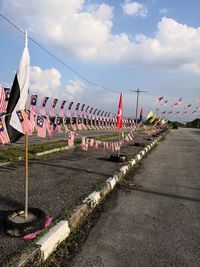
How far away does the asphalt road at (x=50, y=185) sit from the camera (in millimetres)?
4211

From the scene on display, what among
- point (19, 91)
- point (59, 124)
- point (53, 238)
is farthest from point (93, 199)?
point (59, 124)

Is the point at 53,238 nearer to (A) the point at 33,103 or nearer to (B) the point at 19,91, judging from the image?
(B) the point at 19,91

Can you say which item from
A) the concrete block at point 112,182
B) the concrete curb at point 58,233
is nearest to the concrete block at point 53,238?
the concrete curb at point 58,233

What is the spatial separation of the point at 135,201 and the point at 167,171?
3.74m

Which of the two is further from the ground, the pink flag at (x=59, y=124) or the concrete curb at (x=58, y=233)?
the pink flag at (x=59, y=124)

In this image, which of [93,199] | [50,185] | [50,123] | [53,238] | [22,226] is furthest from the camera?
[50,123]

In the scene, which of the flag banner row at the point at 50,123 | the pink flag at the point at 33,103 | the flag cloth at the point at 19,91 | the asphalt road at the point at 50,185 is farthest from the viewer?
the pink flag at the point at 33,103

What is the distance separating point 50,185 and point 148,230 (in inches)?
113

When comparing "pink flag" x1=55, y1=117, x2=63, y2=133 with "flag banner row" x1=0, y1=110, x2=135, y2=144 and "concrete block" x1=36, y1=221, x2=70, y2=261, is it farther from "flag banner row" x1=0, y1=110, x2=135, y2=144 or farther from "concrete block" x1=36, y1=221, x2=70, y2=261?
"concrete block" x1=36, y1=221, x2=70, y2=261

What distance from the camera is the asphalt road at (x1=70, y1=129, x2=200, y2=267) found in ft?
10.4

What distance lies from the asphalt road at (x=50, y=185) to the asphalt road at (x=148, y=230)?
72 cm

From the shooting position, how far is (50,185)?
19.9 feet

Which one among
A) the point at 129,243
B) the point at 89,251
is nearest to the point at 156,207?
the point at 129,243

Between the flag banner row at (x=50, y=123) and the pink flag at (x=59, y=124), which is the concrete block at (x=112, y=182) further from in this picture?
the pink flag at (x=59, y=124)
